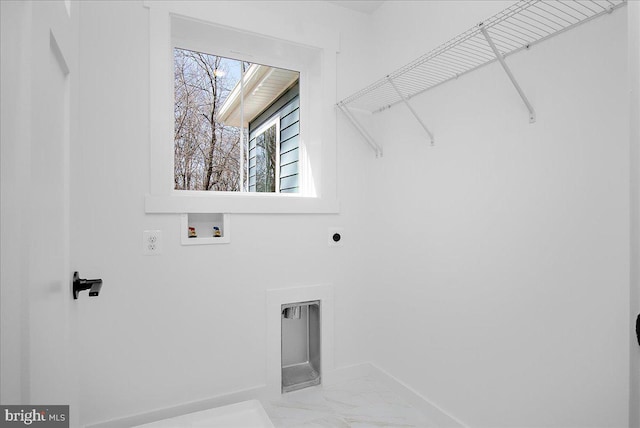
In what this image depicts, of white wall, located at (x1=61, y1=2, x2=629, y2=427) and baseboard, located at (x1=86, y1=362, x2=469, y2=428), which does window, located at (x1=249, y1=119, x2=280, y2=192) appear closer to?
white wall, located at (x1=61, y1=2, x2=629, y2=427)

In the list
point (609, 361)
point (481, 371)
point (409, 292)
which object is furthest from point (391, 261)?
point (609, 361)

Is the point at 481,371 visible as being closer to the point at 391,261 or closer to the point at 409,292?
the point at 409,292

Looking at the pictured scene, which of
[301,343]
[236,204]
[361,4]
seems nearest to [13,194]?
[236,204]

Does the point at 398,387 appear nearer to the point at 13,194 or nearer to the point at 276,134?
the point at 276,134

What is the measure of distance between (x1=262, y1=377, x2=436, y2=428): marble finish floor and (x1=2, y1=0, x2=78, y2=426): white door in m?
1.20

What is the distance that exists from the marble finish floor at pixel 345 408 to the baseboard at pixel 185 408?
93mm

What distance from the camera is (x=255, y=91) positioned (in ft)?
7.18

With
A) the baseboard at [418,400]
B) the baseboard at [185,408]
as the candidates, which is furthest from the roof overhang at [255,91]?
the baseboard at [418,400]

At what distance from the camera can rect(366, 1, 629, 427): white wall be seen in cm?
109

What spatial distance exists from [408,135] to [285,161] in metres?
0.85

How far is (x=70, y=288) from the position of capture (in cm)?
90

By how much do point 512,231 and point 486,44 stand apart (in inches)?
31.4

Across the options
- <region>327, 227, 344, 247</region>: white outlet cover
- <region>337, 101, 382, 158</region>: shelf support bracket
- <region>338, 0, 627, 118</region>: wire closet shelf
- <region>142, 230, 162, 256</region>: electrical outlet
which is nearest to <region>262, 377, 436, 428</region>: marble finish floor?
<region>327, 227, 344, 247</region>: white outlet cover

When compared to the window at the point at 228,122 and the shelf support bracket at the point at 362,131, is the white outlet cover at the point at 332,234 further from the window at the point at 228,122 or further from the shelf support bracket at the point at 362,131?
the shelf support bracket at the point at 362,131
